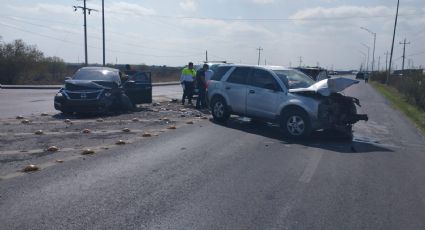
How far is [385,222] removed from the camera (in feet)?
17.5

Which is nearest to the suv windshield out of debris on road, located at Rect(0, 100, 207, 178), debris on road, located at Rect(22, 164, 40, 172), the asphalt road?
the asphalt road

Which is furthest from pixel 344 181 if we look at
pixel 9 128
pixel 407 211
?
pixel 9 128

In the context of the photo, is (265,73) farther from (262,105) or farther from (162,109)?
(162,109)

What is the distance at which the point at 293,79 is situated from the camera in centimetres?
1287

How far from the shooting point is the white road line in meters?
7.36

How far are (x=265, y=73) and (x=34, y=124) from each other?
6.39 metres

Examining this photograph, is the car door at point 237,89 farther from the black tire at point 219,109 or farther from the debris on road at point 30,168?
the debris on road at point 30,168

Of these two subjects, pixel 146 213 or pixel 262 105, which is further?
pixel 262 105

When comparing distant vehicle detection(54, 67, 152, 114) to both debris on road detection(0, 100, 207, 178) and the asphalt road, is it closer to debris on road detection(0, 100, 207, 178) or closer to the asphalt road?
debris on road detection(0, 100, 207, 178)

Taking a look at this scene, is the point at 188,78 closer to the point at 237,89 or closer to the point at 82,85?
the point at 82,85

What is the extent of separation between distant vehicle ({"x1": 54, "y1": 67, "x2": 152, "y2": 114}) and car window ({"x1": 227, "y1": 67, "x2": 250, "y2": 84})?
4.35m

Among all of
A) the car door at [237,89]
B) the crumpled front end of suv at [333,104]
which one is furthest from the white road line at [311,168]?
the car door at [237,89]

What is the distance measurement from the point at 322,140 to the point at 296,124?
743 millimetres

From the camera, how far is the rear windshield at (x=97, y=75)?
16.5 meters
